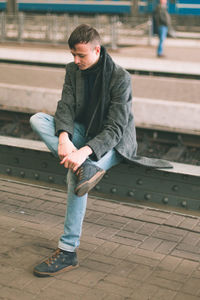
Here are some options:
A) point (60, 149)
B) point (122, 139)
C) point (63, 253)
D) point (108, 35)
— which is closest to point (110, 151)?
point (122, 139)

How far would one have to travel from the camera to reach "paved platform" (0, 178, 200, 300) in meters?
3.54

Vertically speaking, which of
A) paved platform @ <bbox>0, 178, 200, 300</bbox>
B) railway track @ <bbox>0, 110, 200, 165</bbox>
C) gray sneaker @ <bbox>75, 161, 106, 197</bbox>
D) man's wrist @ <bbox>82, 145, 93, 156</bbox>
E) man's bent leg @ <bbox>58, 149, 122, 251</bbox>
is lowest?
railway track @ <bbox>0, 110, 200, 165</bbox>

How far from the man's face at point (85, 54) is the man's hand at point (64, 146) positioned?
522mm

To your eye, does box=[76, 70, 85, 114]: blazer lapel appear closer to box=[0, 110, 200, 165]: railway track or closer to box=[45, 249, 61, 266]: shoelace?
box=[45, 249, 61, 266]: shoelace

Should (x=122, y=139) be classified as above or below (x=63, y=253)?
above

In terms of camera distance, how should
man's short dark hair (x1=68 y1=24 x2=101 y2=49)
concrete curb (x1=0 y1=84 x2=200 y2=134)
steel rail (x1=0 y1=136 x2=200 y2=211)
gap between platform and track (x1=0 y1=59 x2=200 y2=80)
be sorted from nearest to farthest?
man's short dark hair (x1=68 y1=24 x2=101 y2=49)
steel rail (x1=0 y1=136 x2=200 y2=211)
concrete curb (x1=0 y1=84 x2=200 y2=134)
gap between platform and track (x1=0 y1=59 x2=200 y2=80)

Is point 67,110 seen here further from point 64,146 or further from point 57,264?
point 57,264

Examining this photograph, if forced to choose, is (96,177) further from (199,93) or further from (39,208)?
(199,93)

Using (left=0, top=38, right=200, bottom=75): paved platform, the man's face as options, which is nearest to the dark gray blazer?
the man's face

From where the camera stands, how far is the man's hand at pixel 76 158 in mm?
3635

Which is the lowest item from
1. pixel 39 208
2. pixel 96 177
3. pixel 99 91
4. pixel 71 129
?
pixel 39 208

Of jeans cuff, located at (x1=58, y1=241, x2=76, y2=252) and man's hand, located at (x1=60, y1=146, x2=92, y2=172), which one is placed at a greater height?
man's hand, located at (x1=60, y1=146, x2=92, y2=172)

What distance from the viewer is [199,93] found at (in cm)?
1067

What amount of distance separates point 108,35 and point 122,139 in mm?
15614
